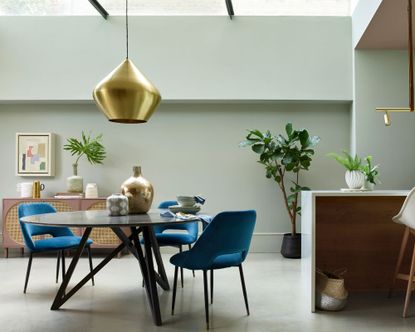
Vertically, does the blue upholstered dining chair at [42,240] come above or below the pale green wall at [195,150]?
below

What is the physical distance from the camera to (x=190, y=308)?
3.65m

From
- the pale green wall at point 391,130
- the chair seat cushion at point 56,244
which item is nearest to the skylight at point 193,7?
the pale green wall at point 391,130

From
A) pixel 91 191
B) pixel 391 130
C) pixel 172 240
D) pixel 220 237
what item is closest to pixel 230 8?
pixel 391 130

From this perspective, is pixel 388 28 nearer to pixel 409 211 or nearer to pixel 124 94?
pixel 409 211

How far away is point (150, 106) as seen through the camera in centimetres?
318

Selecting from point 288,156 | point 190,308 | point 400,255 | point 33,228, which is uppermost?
point 288,156

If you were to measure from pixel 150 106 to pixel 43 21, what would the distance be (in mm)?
3935

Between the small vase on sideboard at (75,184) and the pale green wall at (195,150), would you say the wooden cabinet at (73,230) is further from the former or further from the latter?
the pale green wall at (195,150)

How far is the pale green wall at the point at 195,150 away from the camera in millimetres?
6594

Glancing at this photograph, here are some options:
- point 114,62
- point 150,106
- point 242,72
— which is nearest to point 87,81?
point 114,62

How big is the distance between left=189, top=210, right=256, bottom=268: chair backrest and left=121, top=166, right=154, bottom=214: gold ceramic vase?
854 mm

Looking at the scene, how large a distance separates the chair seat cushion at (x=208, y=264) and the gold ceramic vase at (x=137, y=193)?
639 millimetres

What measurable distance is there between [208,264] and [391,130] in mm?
3866

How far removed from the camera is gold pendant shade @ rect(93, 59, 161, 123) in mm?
3047
